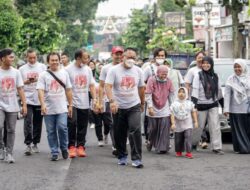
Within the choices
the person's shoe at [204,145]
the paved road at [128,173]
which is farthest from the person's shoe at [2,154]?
the person's shoe at [204,145]

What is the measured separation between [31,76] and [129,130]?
265cm

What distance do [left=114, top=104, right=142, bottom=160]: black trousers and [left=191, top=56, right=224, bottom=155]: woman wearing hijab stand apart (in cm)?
201

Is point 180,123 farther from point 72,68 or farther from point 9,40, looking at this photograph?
point 9,40

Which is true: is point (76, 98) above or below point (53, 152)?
above

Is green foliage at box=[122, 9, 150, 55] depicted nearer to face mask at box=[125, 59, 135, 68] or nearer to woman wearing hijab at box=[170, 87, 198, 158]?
woman wearing hijab at box=[170, 87, 198, 158]

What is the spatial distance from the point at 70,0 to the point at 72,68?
57078 mm

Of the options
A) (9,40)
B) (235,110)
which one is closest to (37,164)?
(235,110)

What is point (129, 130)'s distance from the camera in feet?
37.4

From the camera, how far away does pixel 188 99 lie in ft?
43.6

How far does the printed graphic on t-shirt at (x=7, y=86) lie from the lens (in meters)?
11.8

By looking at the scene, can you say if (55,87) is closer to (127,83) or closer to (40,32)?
(127,83)

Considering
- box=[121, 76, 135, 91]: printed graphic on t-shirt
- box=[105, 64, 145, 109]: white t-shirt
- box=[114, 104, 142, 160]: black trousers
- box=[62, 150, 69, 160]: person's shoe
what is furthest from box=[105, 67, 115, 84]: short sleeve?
box=[62, 150, 69, 160]: person's shoe

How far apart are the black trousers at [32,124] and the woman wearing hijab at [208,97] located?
110 inches

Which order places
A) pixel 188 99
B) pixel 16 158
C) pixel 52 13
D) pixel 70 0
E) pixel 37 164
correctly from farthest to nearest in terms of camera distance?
pixel 70 0 → pixel 52 13 → pixel 188 99 → pixel 16 158 → pixel 37 164
